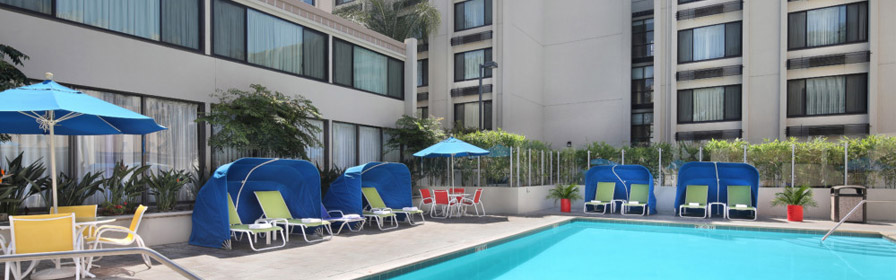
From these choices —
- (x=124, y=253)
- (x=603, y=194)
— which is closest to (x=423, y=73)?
(x=603, y=194)

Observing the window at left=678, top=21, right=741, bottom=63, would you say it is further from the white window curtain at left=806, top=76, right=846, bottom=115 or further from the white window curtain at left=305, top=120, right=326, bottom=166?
the white window curtain at left=305, top=120, right=326, bottom=166

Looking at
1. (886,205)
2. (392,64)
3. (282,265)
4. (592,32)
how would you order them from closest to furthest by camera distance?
(282,265), (886,205), (392,64), (592,32)

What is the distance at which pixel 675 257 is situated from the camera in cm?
889

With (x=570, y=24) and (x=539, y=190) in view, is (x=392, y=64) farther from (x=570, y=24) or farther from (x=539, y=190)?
(x=570, y=24)

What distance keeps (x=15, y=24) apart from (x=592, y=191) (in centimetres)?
1370

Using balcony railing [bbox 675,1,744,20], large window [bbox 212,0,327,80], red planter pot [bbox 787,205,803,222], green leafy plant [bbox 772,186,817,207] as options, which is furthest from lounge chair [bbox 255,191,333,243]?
balcony railing [bbox 675,1,744,20]

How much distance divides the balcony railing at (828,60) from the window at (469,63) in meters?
11.2

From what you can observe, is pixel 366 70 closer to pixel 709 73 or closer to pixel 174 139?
pixel 174 139

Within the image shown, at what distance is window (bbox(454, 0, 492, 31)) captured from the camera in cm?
2170

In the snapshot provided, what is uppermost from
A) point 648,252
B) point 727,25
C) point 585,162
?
point 727,25

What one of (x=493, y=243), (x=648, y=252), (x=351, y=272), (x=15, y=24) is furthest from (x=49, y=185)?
(x=648, y=252)

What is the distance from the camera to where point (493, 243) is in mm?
9461

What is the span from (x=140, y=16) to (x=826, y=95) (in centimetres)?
2117

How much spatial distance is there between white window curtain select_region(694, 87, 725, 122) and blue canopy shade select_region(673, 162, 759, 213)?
7311 millimetres
